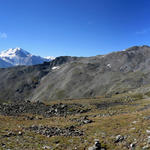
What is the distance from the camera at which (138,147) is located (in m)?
15.0

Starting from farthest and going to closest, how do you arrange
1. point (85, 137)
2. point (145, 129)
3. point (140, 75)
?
point (140, 75) < point (85, 137) < point (145, 129)

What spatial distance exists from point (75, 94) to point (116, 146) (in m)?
167

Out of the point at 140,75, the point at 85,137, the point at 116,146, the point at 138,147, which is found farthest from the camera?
the point at 140,75

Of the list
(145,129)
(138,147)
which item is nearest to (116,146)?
(138,147)

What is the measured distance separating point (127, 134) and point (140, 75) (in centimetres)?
17923

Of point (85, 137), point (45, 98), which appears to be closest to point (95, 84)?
point (45, 98)

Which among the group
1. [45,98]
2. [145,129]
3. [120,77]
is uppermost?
[120,77]

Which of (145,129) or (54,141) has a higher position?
(145,129)

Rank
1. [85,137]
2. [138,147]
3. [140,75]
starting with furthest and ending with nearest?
[140,75] < [85,137] < [138,147]

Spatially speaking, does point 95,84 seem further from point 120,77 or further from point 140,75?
point 140,75

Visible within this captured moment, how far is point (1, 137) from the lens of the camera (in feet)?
64.4

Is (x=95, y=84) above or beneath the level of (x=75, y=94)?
above

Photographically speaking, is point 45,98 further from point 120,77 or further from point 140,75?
point 140,75

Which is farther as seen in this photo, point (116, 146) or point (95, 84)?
point (95, 84)
